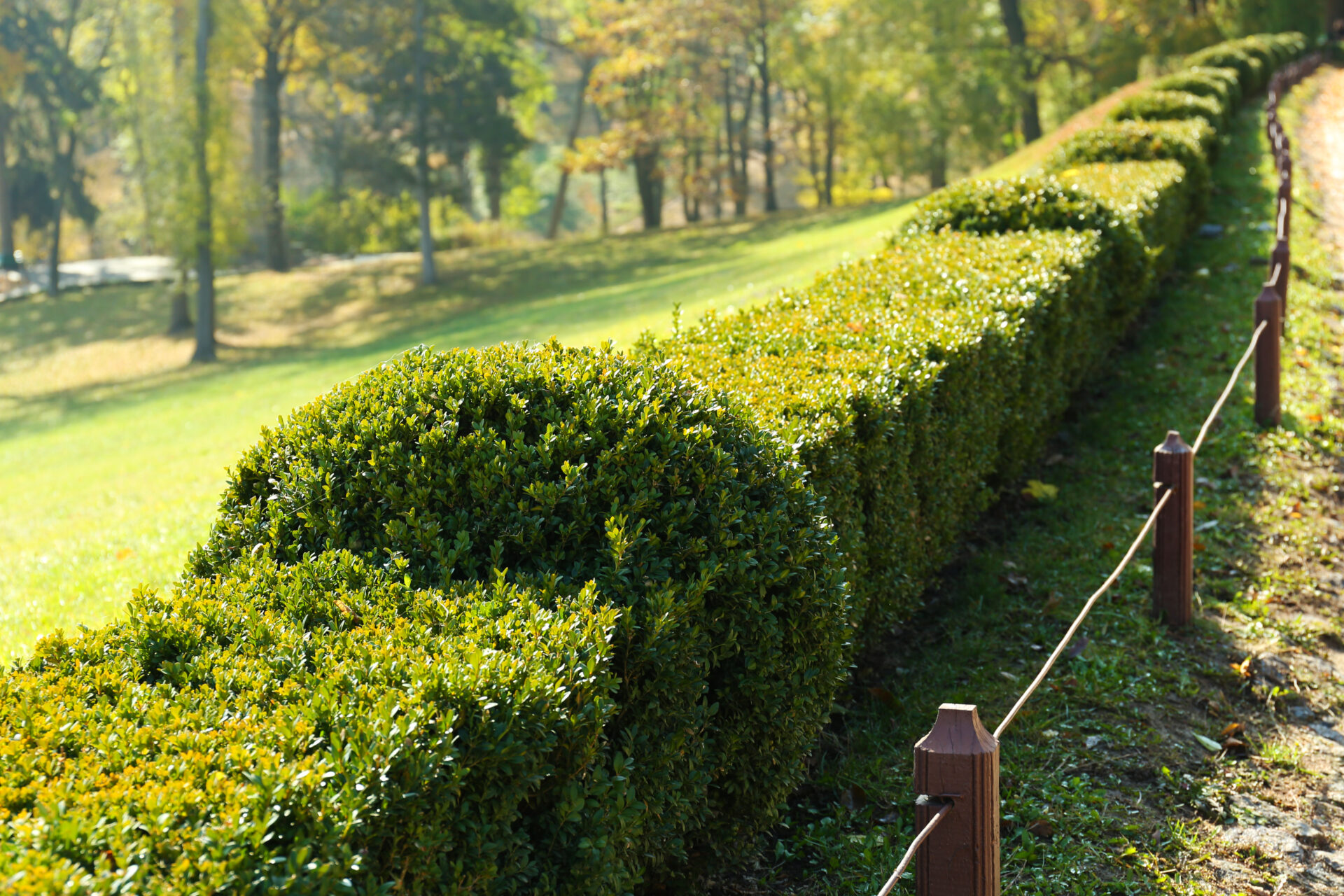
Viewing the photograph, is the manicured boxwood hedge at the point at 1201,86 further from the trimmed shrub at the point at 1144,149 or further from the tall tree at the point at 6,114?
the tall tree at the point at 6,114

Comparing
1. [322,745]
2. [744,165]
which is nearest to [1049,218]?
[322,745]

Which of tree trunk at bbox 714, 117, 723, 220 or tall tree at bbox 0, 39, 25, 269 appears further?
tree trunk at bbox 714, 117, 723, 220

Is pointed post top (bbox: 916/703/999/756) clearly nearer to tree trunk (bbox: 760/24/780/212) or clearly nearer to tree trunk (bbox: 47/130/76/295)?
tree trunk (bbox: 760/24/780/212)

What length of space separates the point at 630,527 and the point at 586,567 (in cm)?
17

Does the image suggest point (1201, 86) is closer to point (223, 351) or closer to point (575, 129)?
point (223, 351)

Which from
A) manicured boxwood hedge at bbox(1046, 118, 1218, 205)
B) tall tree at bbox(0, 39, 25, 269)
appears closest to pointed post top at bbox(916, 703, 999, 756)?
manicured boxwood hedge at bbox(1046, 118, 1218, 205)

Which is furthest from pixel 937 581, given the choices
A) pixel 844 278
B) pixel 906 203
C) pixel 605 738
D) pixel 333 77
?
pixel 333 77

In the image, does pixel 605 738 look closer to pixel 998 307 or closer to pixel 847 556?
pixel 847 556

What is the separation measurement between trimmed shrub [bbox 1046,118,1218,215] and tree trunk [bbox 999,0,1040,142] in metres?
19.2

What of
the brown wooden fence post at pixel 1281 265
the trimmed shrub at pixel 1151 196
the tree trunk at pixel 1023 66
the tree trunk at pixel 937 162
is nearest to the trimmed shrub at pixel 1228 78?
the tree trunk at pixel 1023 66

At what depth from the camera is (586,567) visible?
3061 mm

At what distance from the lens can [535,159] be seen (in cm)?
7231

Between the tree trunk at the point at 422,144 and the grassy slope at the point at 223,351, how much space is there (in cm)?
84

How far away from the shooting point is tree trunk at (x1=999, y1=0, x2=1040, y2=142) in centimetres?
3184
